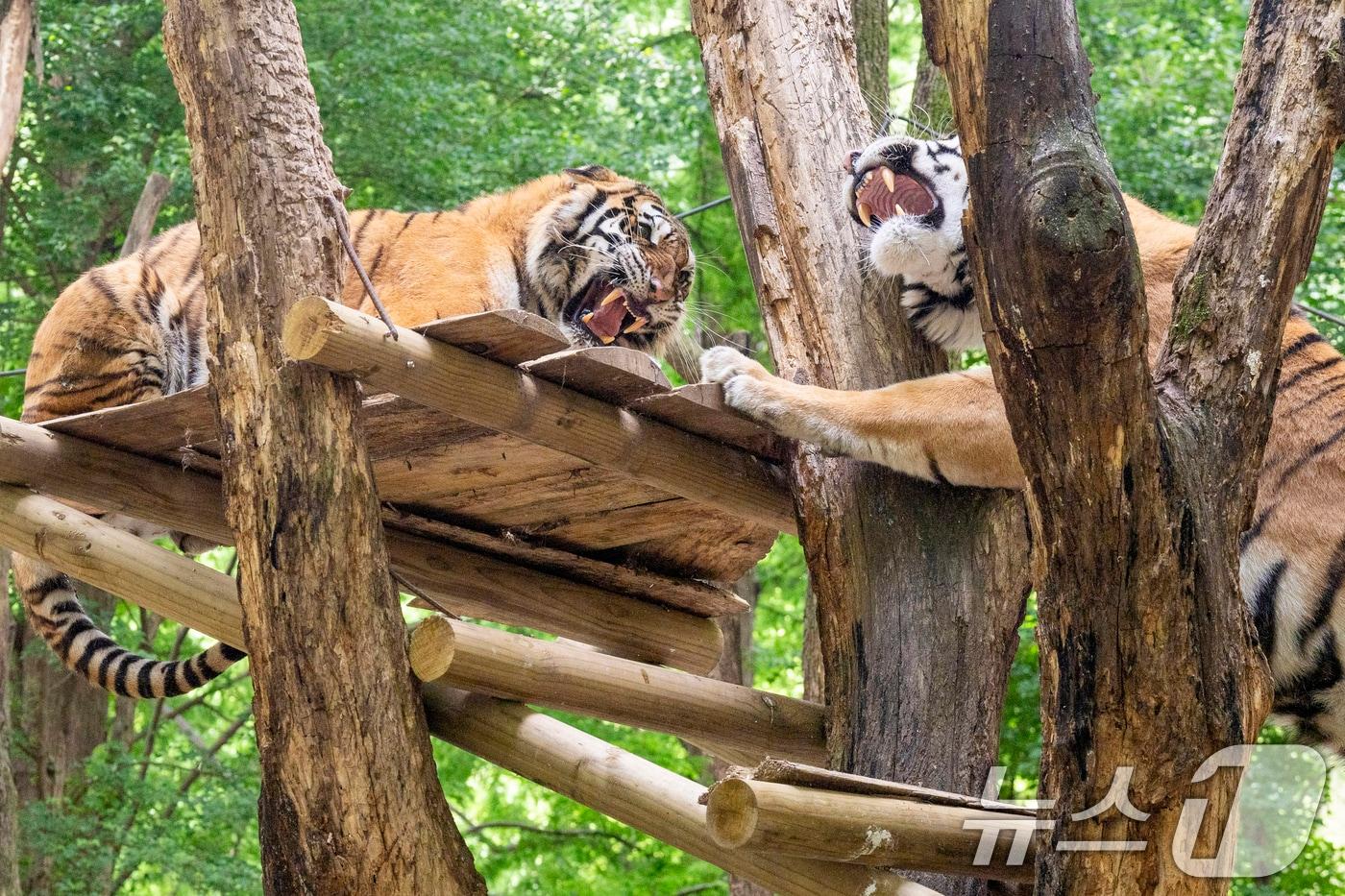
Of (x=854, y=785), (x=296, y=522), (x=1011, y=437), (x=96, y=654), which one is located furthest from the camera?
(x=96, y=654)

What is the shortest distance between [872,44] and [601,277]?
7.02 ft

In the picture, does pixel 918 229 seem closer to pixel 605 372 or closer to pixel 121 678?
pixel 605 372

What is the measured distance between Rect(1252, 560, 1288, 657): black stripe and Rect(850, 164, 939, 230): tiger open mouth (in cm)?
118

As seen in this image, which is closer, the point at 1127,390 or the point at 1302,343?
the point at 1127,390

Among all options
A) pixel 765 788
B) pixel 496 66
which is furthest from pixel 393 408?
pixel 496 66

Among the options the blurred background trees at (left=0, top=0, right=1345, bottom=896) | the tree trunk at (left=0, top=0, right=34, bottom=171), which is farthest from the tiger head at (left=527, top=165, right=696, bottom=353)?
the tree trunk at (left=0, top=0, right=34, bottom=171)

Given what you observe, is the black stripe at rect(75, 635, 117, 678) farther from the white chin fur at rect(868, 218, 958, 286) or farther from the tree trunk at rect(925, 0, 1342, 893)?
the tree trunk at rect(925, 0, 1342, 893)

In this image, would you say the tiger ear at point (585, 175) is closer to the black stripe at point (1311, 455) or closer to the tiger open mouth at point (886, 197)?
the tiger open mouth at point (886, 197)

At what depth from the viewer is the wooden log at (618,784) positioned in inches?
100.0

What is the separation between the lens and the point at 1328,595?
2.97 meters

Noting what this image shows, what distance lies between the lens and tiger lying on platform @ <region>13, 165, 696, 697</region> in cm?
367

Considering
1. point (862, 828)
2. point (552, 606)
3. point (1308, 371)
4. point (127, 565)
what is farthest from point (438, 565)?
point (1308, 371)

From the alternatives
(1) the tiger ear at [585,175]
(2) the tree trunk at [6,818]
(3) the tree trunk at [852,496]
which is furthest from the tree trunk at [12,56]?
(3) the tree trunk at [852,496]

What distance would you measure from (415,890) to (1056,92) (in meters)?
1.76
